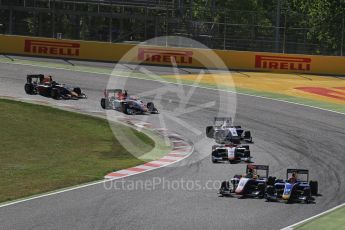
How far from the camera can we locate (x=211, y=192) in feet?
67.6

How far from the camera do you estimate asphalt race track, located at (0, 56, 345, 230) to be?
17219mm

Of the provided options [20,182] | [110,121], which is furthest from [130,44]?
[20,182]

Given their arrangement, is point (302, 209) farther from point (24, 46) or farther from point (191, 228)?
point (24, 46)

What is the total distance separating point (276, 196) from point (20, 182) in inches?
278

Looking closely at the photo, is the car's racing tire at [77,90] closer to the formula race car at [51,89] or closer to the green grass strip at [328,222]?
the formula race car at [51,89]

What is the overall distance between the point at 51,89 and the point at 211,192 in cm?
1688

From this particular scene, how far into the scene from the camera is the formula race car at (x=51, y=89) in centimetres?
3568

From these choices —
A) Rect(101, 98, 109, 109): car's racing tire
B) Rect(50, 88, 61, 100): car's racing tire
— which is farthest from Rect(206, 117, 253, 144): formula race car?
Rect(50, 88, 61, 100): car's racing tire

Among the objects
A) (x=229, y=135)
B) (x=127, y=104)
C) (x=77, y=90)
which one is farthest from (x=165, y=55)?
(x=229, y=135)

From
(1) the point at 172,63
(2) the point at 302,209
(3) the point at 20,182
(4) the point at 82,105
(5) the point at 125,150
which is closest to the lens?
(2) the point at 302,209

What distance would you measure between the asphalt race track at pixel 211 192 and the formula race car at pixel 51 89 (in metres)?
0.47

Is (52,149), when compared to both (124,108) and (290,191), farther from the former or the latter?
(290,191)

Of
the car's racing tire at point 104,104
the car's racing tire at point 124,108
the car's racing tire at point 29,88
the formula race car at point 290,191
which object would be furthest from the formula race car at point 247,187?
the car's racing tire at point 29,88

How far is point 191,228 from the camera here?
16.7 meters
